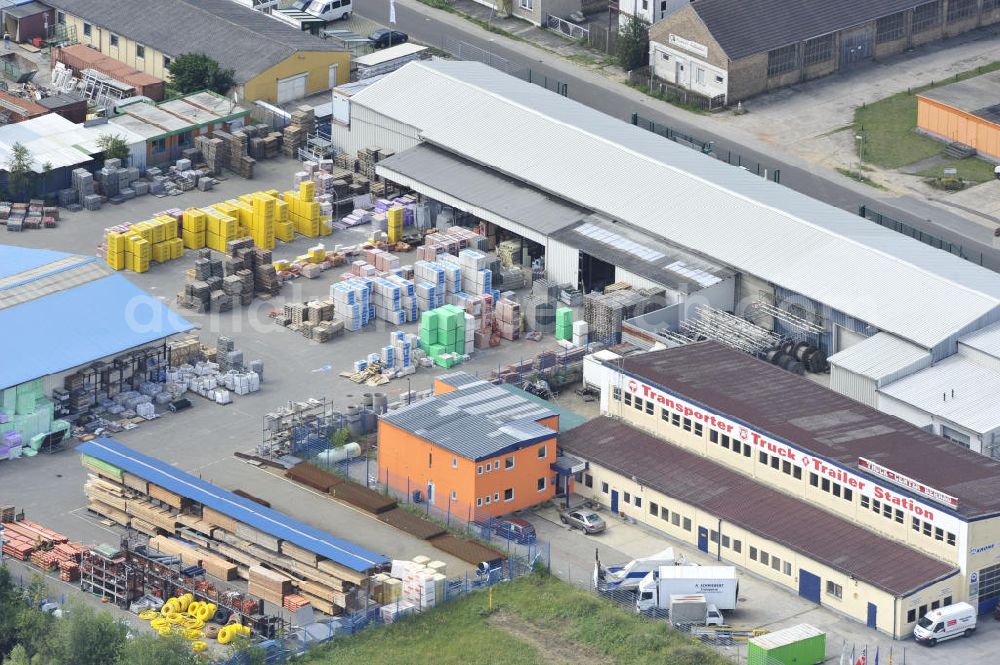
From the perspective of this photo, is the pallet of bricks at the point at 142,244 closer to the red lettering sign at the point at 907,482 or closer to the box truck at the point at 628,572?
the box truck at the point at 628,572

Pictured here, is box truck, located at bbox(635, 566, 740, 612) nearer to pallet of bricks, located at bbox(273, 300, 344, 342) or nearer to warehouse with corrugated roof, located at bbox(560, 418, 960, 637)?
warehouse with corrugated roof, located at bbox(560, 418, 960, 637)

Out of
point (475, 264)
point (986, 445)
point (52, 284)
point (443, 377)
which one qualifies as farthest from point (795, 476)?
point (52, 284)

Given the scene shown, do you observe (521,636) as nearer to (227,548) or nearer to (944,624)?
(227,548)

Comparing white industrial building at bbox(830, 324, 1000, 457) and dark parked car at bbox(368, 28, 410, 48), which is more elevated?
white industrial building at bbox(830, 324, 1000, 457)

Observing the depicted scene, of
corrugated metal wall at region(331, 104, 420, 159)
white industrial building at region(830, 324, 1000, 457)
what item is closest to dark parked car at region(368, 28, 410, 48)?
corrugated metal wall at region(331, 104, 420, 159)

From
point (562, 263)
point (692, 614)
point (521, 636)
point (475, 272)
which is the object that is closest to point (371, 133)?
point (475, 272)

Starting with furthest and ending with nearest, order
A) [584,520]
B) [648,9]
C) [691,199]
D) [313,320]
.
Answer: [648,9]
[691,199]
[313,320]
[584,520]
